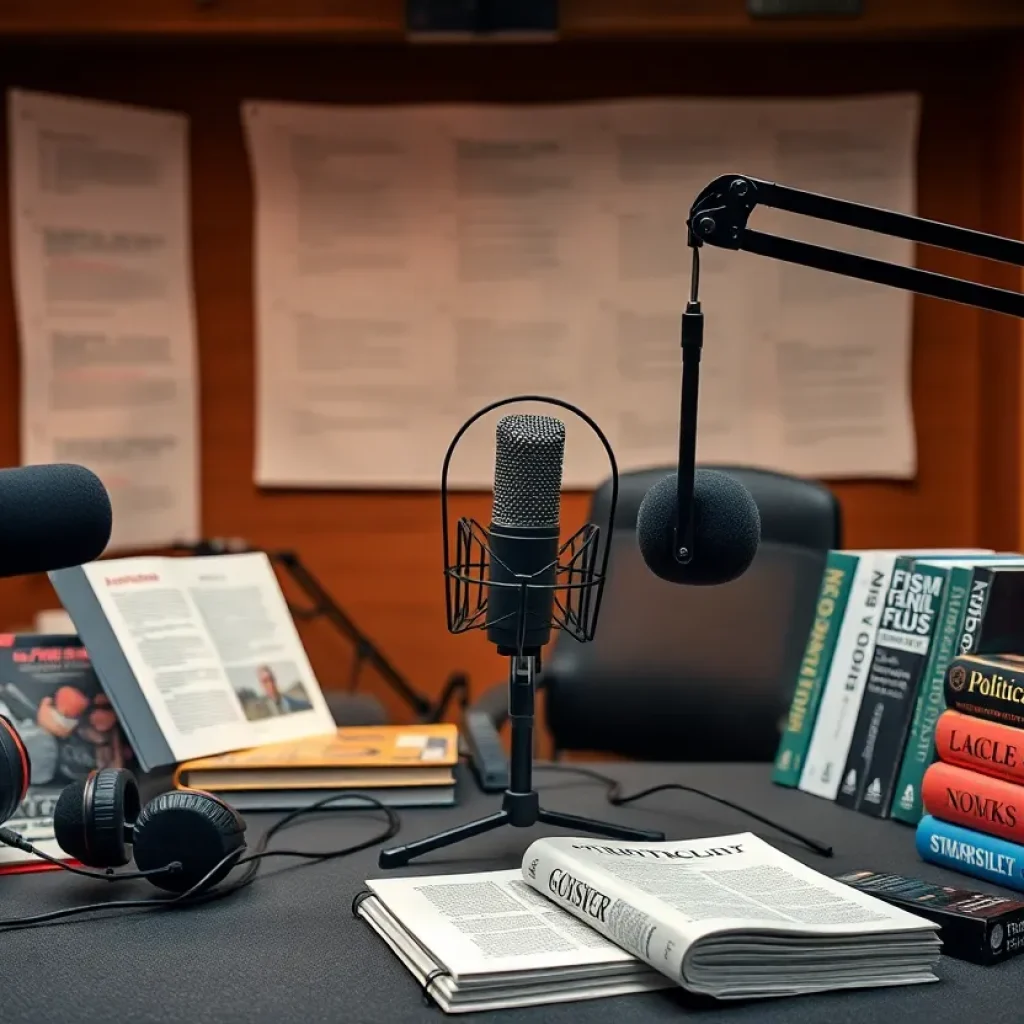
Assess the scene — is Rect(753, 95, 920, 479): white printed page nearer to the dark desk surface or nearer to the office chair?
the office chair

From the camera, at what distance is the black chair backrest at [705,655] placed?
2000mm

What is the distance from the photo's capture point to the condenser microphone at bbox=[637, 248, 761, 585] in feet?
3.39

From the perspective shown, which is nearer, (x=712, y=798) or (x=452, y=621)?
(x=452, y=621)

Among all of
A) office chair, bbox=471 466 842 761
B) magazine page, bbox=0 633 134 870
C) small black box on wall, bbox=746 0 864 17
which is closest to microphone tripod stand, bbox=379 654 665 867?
magazine page, bbox=0 633 134 870

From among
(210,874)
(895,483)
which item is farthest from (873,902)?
(895,483)

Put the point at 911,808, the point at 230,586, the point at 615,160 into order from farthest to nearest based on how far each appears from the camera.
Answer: the point at 615,160 → the point at 230,586 → the point at 911,808

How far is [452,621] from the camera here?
3.91 ft

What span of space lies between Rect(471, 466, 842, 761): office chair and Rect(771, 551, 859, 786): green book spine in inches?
20.3

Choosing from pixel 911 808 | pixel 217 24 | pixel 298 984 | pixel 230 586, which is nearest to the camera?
pixel 298 984

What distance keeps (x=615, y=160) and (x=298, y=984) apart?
213cm

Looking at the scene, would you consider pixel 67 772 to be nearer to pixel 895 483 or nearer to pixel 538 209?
pixel 538 209

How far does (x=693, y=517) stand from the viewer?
1.05 meters

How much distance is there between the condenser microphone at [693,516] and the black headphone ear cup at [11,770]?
0.59 m

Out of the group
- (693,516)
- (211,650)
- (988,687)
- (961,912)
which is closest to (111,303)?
(211,650)
